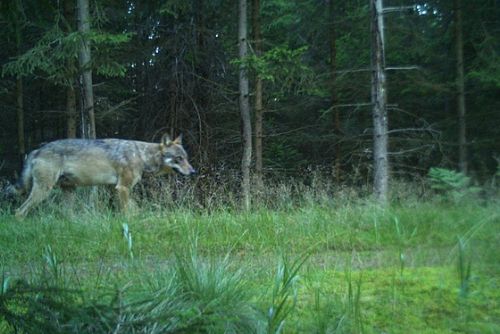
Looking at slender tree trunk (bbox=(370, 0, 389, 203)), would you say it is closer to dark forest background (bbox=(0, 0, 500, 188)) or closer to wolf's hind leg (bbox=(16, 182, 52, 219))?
dark forest background (bbox=(0, 0, 500, 188))

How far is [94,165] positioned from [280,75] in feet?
19.9

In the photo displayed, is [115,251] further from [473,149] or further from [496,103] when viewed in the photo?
[496,103]

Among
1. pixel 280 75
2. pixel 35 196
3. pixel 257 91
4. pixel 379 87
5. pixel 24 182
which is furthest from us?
pixel 257 91

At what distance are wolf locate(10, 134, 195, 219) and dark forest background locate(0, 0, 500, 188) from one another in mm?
2544

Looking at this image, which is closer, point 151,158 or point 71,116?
point 151,158

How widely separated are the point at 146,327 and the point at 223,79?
16802 mm

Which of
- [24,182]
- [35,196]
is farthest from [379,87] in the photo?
[24,182]

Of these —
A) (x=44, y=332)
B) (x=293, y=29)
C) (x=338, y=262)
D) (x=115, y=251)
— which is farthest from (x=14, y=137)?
(x=44, y=332)

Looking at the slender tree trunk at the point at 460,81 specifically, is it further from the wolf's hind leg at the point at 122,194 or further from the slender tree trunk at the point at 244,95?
the wolf's hind leg at the point at 122,194

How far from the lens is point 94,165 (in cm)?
1166

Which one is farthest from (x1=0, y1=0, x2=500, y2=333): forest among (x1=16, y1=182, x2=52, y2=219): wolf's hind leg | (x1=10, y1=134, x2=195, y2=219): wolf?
(x1=10, y1=134, x2=195, y2=219): wolf

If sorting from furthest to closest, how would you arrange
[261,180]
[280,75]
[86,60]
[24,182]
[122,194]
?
[280,75] < [86,60] < [122,194] < [24,182] < [261,180]

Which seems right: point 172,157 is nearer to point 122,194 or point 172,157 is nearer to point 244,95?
point 122,194

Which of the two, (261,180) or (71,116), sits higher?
(71,116)
